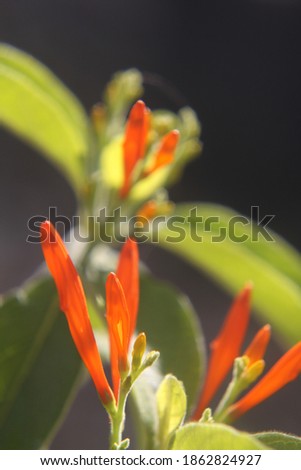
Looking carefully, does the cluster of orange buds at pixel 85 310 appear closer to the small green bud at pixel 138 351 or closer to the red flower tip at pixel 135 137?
the small green bud at pixel 138 351

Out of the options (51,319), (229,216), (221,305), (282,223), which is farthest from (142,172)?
(282,223)

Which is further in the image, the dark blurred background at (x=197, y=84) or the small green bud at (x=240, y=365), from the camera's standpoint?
the dark blurred background at (x=197, y=84)

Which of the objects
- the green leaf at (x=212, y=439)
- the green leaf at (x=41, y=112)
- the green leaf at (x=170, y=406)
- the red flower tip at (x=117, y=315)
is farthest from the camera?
the green leaf at (x=41, y=112)

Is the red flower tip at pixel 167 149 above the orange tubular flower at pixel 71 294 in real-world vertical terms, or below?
above

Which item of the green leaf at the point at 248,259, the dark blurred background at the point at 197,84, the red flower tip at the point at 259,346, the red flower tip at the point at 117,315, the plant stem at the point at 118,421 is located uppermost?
the dark blurred background at the point at 197,84

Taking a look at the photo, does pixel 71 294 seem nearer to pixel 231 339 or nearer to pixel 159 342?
pixel 231 339

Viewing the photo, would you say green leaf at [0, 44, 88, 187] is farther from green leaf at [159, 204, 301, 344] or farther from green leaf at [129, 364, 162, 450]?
green leaf at [129, 364, 162, 450]

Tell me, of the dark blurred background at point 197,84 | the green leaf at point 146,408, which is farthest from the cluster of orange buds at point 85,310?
the dark blurred background at point 197,84

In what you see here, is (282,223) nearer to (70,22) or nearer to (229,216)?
(70,22)
